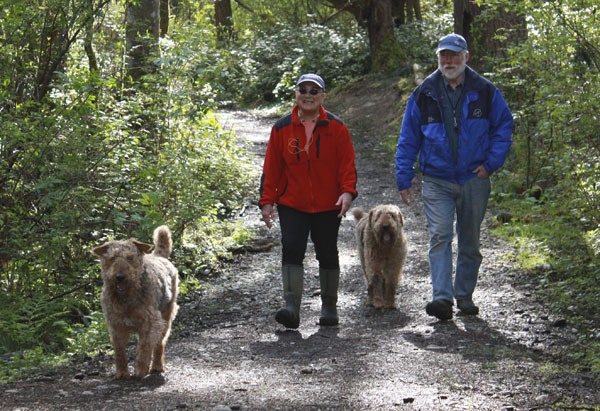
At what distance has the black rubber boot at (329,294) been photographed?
7688 mm

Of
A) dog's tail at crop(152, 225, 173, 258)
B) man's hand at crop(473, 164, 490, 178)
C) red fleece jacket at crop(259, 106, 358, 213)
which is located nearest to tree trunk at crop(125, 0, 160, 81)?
red fleece jacket at crop(259, 106, 358, 213)

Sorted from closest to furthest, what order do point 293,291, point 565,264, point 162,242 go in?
point 162,242
point 293,291
point 565,264

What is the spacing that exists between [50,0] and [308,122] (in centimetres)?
362

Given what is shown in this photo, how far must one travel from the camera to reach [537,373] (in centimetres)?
572

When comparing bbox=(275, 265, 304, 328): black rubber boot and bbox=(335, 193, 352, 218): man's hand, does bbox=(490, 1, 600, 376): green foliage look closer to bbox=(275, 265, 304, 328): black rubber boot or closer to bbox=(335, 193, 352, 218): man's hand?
bbox=(335, 193, 352, 218): man's hand

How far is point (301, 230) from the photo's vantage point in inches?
293

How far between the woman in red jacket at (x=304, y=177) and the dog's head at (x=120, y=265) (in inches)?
67.8

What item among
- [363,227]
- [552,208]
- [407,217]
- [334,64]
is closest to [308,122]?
[363,227]

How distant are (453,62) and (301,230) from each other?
2093 mm

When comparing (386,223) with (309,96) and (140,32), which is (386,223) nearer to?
(309,96)

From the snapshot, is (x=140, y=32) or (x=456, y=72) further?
(x=140, y=32)

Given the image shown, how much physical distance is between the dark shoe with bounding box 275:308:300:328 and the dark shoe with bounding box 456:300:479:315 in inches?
64.1

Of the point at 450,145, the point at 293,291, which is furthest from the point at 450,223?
the point at 293,291

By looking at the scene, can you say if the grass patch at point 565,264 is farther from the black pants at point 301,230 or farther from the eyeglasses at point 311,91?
the eyeglasses at point 311,91
